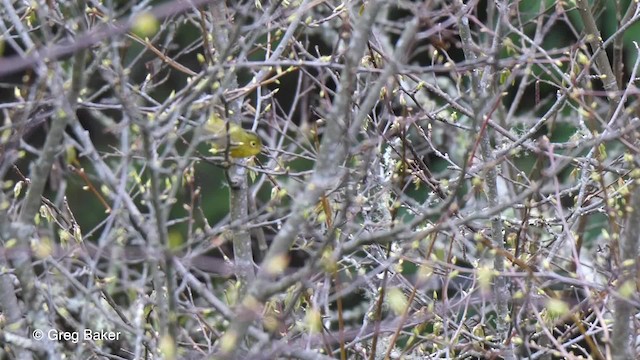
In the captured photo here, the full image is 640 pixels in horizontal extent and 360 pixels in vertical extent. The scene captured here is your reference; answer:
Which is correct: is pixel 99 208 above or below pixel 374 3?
below

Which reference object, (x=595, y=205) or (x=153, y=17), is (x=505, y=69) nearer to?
(x=595, y=205)

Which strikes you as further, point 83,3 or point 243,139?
point 243,139

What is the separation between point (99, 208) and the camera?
29.7 feet

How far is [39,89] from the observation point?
10.4 feet

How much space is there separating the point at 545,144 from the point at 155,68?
2.14m

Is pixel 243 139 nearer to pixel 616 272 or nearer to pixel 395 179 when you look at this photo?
pixel 395 179

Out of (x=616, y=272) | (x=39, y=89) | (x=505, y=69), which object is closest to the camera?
(x=616, y=272)

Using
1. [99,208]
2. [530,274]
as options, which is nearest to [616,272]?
[530,274]

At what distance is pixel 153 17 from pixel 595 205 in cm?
246

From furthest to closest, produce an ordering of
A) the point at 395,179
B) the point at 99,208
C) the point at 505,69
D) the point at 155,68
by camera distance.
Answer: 1. the point at 99,208
2. the point at 155,68
3. the point at 505,69
4. the point at 395,179

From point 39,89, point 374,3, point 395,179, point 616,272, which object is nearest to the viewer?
point 374,3

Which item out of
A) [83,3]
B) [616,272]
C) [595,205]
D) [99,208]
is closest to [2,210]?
[83,3]

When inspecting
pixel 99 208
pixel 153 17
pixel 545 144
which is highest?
pixel 153 17

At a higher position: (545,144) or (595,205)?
(545,144)
